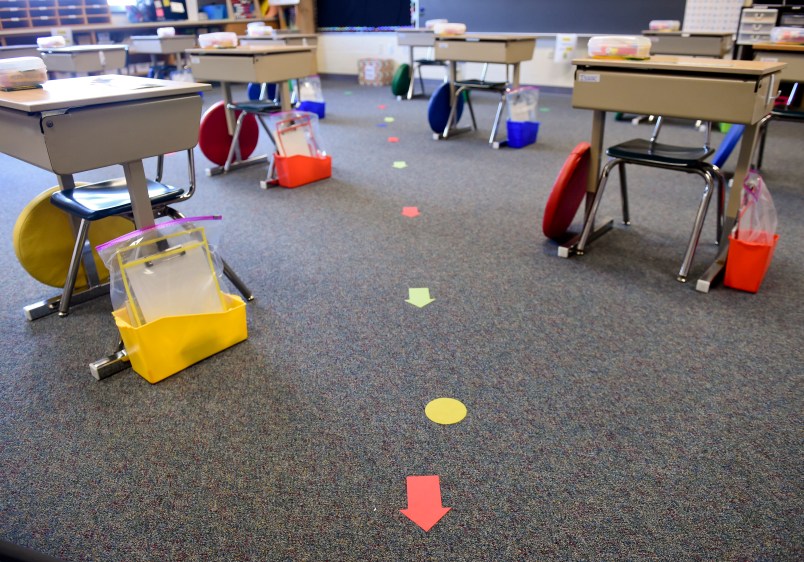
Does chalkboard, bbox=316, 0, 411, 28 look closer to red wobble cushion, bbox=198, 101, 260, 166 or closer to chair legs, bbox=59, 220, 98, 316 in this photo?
red wobble cushion, bbox=198, 101, 260, 166

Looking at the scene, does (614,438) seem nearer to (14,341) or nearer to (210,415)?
(210,415)

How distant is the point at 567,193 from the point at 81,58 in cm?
503

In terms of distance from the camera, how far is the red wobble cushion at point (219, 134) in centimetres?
391

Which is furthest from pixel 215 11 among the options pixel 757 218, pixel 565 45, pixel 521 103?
pixel 757 218

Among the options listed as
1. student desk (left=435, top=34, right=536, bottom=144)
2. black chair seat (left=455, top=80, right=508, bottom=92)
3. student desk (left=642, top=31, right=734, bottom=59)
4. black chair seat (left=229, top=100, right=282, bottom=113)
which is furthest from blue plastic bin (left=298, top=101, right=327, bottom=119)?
student desk (left=642, top=31, right=734, bottom=59)

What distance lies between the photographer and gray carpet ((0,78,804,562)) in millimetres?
1235

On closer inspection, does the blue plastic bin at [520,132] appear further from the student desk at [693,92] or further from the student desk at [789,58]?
the student desk at [693,92]

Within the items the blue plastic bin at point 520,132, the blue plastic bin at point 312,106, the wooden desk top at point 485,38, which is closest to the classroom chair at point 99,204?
the blue plastic bin at point 520,132

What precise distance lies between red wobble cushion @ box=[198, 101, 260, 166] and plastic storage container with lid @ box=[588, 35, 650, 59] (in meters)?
2.38

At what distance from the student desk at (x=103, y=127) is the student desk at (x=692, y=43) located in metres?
4.17

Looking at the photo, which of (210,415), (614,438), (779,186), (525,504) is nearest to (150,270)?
(210,415)

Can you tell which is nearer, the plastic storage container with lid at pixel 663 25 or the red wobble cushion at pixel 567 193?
the red wobble cushion at pixel 567 193

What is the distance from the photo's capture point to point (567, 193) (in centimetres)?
252

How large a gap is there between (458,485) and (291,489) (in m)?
0.39
